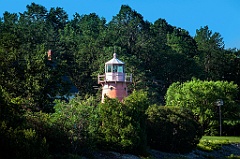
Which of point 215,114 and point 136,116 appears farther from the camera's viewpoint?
point 215,114

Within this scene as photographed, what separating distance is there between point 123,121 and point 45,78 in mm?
9687

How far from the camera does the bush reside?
30.8 metres

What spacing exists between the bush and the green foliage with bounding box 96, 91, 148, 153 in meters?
2.64

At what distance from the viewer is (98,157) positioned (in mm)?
24484

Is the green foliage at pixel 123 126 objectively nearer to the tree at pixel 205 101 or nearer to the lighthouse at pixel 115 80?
the lighthouse at pixel 115 80

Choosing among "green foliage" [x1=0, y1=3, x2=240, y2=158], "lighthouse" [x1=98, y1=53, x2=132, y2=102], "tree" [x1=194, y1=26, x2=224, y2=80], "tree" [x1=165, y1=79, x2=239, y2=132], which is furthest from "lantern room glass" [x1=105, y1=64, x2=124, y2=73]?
"tree" [x1=194, y1=26, x2=224, y2=80]

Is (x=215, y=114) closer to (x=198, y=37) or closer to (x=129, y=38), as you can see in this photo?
(x=129, y=38)

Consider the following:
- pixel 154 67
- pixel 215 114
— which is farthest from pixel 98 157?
pixel 154 67

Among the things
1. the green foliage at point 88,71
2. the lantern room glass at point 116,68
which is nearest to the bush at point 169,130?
the green foliage at point 88,71

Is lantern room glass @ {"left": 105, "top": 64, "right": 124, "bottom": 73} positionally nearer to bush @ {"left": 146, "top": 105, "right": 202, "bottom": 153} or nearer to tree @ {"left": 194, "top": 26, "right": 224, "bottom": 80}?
bush @ {"left": 146, "top": 105, "right": 202, "bottom": 153}

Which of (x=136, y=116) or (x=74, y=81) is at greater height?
(x=74, y=81)

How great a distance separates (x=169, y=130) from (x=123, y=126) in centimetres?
497

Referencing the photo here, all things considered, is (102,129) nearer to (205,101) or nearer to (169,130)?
(169,130)

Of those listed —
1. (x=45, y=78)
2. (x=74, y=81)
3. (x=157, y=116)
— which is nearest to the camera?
(x=157, y=116)
